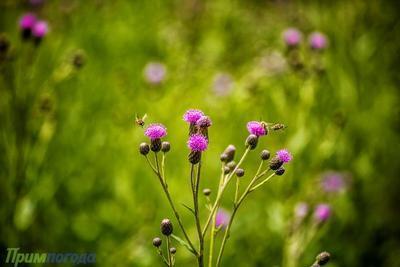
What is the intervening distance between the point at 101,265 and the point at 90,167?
0.69 metres

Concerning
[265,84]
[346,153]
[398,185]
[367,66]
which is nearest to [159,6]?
[265,84]

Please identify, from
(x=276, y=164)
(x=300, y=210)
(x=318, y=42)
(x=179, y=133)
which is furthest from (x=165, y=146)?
(x=179, y=133)

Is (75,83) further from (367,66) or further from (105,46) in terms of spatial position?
(367,66)

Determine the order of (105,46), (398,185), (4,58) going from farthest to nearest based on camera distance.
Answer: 1. (105,46)
2. (398,185)
3. (4,58)

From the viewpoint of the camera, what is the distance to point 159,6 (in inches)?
186

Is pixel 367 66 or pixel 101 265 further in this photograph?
pixel 367 66

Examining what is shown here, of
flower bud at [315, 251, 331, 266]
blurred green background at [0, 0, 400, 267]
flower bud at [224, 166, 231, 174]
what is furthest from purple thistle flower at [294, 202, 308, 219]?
flower bud at [224, 166, 231, 174]

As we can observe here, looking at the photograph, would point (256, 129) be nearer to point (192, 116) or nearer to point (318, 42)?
point (192, 116)

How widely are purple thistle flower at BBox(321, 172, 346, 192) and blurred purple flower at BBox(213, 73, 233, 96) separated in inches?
45.6

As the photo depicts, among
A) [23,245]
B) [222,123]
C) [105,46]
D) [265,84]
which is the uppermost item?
[105,46]

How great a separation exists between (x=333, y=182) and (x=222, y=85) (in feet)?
4.38

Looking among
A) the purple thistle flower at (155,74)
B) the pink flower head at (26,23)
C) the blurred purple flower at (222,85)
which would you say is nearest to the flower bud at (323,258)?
the pink flower head at (26,23)

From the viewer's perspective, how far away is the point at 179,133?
9.04 feet

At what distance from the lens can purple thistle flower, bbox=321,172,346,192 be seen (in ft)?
7.89
